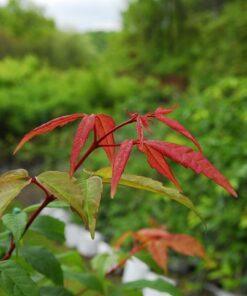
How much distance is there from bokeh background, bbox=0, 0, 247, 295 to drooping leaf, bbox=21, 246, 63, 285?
0.31 meters

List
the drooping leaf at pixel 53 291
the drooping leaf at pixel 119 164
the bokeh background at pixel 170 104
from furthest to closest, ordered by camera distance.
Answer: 1. the bokeh background at pixel 170 104
2. the drooping leaf at pixel 53 291
3. the drooping leaf at pixel 119 164

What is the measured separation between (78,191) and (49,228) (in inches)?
16.0

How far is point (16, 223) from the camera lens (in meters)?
0.80

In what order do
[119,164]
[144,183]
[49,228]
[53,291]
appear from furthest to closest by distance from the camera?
[49,228], [53,291], [144,183], [119,164]

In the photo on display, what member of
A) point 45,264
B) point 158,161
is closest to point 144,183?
point 158,161

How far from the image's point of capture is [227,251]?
305 centimetres

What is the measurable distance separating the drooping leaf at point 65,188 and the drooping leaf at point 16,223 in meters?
0.09

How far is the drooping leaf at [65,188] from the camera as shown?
69 cm

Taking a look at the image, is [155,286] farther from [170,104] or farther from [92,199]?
[170,104]

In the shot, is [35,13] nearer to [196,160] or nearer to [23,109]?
[23,109]

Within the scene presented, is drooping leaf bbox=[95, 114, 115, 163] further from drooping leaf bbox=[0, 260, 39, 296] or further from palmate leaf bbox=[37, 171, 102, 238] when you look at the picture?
drooping leaf bbox=[0, 260, 39, 296]

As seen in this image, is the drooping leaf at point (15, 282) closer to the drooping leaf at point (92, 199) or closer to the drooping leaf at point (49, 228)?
the drooping leaf at point (92, 199)

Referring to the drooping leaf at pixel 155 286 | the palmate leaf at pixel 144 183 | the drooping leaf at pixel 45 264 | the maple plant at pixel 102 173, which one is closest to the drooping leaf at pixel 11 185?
the maple plant at pixel 102 173

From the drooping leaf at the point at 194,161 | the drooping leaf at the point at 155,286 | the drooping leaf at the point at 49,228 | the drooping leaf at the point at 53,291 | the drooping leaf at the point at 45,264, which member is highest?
the drooping leaf at the point at 194,161
